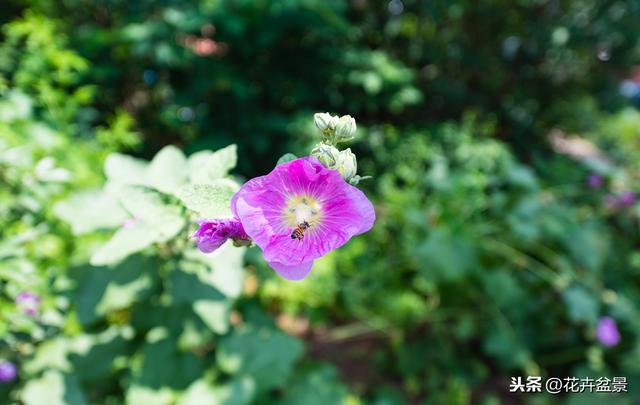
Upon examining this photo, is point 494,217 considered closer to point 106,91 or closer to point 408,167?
point 408,167

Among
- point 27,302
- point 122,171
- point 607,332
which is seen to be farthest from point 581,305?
point 27,302

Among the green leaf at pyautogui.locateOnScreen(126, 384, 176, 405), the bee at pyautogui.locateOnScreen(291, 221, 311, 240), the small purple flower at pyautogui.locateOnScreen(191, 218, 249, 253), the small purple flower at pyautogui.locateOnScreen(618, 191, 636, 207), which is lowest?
the green leaf at pyautogui.locateOnScreen(126, 384, 176, 405)

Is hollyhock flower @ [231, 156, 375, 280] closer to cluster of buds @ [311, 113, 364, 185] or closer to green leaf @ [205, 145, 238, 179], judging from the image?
cluster of buds @ [311, 113, 364, 185]

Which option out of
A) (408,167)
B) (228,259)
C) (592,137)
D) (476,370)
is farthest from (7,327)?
(592,137)

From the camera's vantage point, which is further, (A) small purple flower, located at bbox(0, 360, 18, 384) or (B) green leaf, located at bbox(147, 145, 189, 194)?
(A) small purple flower, located at bbox(0, 360, 18, 384)

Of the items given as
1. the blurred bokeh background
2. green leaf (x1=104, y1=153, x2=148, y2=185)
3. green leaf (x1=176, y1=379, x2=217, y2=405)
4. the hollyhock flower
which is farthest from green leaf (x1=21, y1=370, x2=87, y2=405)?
the hollyhock flower

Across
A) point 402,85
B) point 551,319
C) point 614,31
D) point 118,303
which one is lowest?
point 118,303

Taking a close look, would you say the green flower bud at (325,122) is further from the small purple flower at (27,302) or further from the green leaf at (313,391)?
the green leaf at (313,391)

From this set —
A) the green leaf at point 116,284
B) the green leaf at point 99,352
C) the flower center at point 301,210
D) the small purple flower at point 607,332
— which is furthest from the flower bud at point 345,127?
the small purple flower at point 607,332
